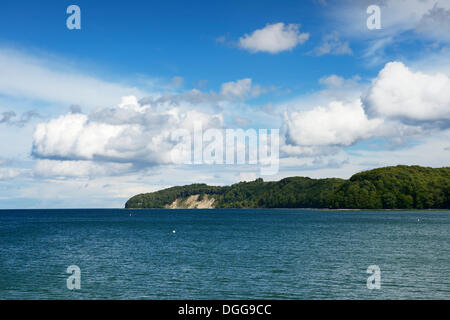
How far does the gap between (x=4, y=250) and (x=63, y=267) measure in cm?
3561

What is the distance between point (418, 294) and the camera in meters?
41.7

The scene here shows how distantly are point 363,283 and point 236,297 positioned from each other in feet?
52.1

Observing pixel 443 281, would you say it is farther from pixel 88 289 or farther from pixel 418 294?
pixel 88 289

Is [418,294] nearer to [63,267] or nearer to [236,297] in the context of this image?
[236,297]

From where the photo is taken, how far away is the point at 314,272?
178 ft
